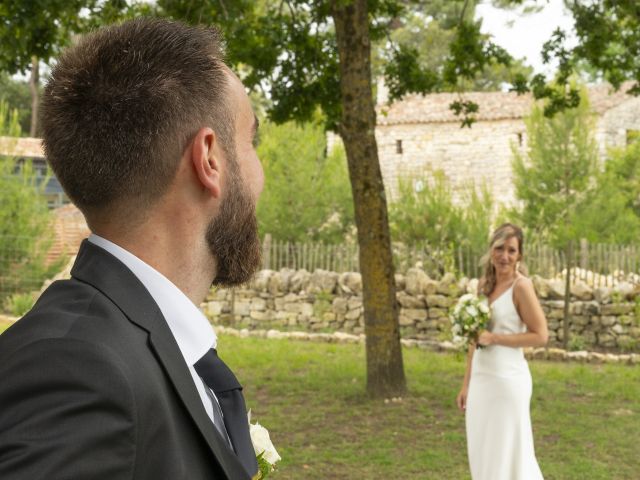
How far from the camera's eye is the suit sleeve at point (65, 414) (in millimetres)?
1138

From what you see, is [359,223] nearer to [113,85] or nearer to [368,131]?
[368,131]

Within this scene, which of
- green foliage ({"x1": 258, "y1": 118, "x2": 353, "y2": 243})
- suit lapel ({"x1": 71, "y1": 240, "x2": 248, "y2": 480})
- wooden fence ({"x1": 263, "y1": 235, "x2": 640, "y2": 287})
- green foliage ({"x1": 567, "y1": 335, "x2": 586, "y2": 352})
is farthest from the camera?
green foliage ({"x1": 258, "y1": 118, "x2": 353, "y2": 243})

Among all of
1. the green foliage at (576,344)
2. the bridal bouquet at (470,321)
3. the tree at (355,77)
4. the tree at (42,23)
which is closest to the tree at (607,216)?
the green foliage at (576,344)

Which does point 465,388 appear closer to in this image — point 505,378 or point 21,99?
point 505,378

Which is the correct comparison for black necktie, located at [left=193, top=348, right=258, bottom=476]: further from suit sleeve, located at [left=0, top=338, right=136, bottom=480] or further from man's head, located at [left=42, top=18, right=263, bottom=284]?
suit sleeve, located at [left=0, top=338, right=136, bottom=480]

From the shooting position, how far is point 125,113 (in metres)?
1.52

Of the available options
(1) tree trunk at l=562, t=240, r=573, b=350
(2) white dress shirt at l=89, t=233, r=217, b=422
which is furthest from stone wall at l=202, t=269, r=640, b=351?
(2) white dress shirt at l=89, t=233, r=217, b=422

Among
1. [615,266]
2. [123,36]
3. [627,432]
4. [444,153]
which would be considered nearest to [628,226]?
[615,266]

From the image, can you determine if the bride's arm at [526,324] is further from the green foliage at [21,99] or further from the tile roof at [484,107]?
the green foliage at [21,99]

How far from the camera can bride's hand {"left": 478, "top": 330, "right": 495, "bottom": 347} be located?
702cm

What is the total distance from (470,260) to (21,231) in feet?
34.2

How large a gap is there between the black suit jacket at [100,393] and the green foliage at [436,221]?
19.5 metres

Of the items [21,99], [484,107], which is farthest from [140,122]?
[21,99]

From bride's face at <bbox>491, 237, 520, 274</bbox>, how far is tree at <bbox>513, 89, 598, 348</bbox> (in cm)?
2036
